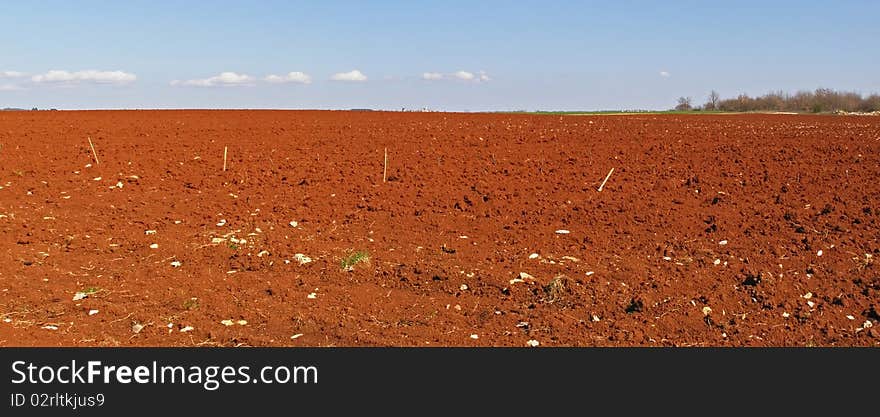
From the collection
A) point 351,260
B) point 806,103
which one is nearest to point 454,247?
point 351,260

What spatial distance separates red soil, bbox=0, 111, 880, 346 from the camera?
7461mm

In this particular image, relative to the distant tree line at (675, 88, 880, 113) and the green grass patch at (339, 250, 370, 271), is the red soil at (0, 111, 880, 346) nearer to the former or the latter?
the green grass patch at (339, 250, 370, 271)

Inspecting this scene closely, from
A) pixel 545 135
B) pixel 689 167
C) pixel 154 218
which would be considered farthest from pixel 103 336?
pixel 545 135

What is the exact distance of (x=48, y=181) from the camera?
16250 millimetres

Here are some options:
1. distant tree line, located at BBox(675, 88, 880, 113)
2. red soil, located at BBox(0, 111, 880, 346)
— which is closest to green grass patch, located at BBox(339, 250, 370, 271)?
red soil, located at BBox(0, 111, 880, 346)

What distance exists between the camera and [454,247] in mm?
10547

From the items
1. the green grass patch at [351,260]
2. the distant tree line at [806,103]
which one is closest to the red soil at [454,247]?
the green grass patch at [351,260]

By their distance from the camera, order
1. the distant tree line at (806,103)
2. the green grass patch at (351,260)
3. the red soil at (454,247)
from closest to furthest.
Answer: the red soil at (454,247) < the green grass patch at (351,260) < the distant tree line at (806,103)

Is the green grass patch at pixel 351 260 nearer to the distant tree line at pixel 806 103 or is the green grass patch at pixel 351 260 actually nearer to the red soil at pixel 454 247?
the red soil at pixel 454 247

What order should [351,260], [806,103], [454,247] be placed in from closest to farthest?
[351,260], [454,247], [806,103]

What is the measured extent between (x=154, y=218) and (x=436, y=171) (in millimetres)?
6055

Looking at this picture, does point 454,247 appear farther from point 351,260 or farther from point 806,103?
point 806,103

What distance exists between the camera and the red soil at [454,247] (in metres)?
7.46

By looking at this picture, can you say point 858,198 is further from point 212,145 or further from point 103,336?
point 212,145
